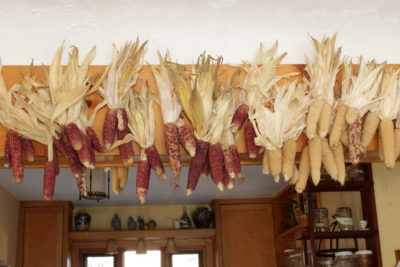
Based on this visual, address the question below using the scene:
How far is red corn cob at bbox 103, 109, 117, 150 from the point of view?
157cm

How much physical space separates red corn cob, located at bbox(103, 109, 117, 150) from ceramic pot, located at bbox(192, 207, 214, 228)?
5904 millimetres

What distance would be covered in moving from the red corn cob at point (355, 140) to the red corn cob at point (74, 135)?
0.78 meters

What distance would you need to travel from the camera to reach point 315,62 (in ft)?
5.68

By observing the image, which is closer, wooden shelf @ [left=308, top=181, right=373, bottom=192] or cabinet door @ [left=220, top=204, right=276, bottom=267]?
wooden shelf @ [left=308, top=181, right=373, bottom=192]

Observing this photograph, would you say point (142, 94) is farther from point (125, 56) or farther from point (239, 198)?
point (239, 198)

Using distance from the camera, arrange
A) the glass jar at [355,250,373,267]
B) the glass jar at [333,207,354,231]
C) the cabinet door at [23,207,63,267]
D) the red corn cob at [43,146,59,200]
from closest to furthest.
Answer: the red corn cob at [43,146,59,200]
the glass jar at [355,250,373,267]
the glass jar at [333,207,354,231]
the cabinet door at [23,207,63,267]

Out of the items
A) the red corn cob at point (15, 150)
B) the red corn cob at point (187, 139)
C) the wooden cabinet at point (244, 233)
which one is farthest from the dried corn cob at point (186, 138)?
the wooden cabinet at point (244, 233)

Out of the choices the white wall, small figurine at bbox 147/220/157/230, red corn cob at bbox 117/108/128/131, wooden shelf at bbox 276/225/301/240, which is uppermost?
the white wall

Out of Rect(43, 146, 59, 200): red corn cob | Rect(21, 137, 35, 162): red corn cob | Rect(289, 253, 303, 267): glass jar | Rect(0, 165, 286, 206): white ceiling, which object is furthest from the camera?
Rect(0, 165, 286, 206): white ceiling

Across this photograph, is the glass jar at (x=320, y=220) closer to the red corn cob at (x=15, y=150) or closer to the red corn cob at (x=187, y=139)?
the red corn cob at (x=187, y=139)

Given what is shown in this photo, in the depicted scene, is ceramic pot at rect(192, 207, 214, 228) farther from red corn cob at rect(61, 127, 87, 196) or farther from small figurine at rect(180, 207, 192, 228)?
red corn cob at rect(61, 127, 87, 196)

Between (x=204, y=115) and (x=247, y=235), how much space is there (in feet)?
19.7

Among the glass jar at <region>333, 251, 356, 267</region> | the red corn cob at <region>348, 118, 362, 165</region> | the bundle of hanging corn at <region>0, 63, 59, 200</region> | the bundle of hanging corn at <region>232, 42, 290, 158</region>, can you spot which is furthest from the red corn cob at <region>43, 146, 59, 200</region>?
the glass jar at <region>333, 251, 356, 267</region>

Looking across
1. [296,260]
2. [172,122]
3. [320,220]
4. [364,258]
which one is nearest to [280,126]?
[172,122]
